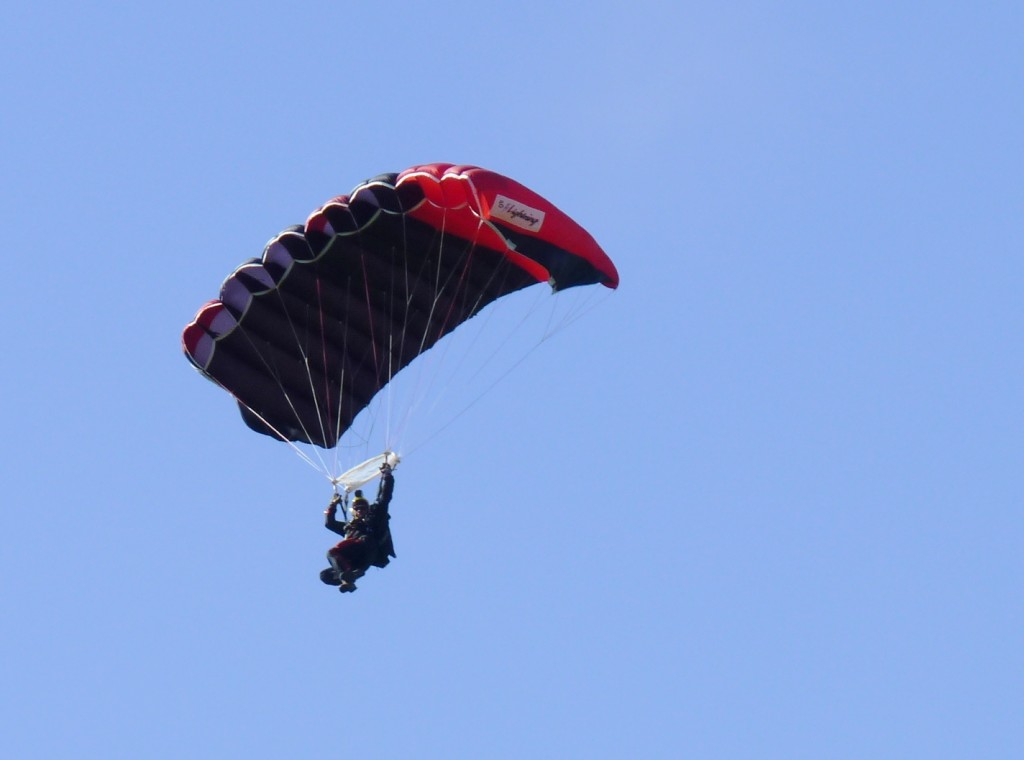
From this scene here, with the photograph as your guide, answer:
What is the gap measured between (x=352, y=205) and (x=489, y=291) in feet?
7.45

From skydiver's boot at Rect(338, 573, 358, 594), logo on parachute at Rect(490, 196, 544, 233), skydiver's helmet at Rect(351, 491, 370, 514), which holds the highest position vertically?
logo on parachute at Rect(490, 196, 544, 233)

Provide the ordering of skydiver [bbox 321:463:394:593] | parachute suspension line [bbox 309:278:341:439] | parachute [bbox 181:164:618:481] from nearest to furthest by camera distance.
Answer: skydiver [bbox 321:463:394:593]
parachute [bbox 181:164:618:481]
parachute suspension line [bbox 309:278:341:439]

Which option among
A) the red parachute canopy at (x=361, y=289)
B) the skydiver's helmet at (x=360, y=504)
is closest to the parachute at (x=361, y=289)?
the red parachute canopy at (x=361, y=289)

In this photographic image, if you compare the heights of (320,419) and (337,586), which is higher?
(320,419)

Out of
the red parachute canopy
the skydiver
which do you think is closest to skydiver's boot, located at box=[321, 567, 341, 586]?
the skydiver

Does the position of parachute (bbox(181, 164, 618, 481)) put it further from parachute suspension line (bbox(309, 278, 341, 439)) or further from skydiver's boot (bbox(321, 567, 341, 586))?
skydiver's boot (bbox(321, 567, 341, 586))

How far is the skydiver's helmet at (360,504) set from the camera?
2261cm

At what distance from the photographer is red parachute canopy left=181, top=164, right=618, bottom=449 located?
22906mm

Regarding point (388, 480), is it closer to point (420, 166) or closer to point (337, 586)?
point (337, 586)

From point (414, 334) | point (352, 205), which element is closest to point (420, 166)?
point (352, 205)

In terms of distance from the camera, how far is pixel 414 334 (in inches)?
982

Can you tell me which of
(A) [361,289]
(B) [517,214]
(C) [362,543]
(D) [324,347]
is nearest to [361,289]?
(A) [361,289]

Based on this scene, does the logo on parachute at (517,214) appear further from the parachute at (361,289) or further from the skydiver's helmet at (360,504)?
the skydiver's helmet at (360,504)

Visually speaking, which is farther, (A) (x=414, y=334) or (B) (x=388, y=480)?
(A) (x=414, y=334)
